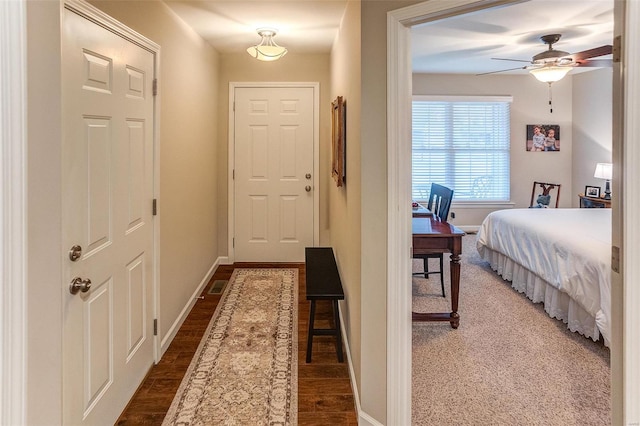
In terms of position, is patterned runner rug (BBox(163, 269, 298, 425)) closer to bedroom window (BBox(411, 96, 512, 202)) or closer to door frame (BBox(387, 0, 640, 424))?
door frame (BBox(387, 0, 640, 424))

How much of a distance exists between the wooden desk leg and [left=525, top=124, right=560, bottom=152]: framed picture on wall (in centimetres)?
447

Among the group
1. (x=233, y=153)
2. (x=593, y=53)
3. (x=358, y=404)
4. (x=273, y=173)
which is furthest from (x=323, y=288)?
(x=593, y=53)

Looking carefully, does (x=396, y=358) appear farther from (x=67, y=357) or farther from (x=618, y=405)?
(x=67, y=357)

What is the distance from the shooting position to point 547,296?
344 centimetres

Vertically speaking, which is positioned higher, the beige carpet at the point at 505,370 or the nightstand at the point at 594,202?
the nightstand at the point at 594,202

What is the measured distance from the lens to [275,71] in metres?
4.75

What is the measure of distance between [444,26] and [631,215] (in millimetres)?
3434

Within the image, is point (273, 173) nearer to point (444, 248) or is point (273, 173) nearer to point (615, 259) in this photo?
point (444, 248)

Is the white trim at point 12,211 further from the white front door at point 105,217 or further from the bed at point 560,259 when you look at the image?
the bed at point 560,259

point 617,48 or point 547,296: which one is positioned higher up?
point 617,48

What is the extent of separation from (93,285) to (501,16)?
154 inches

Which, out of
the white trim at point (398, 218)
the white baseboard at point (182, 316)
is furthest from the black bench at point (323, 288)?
the white baseboard at point (182, 316)

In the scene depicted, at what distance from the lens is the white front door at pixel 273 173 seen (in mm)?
4812

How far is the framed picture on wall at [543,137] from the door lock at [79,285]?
6733mm
